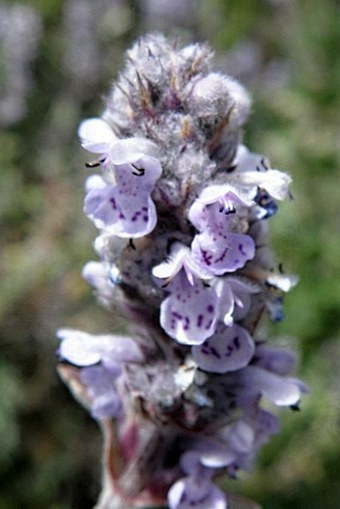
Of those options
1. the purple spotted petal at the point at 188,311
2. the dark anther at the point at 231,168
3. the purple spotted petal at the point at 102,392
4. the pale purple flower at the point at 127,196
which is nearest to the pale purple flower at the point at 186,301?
the purple spotted petal at the point at 188,311

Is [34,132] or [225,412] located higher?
[34,132]

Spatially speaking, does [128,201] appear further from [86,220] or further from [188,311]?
[86,220]

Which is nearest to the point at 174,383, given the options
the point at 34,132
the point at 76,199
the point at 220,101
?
the point at 220,101

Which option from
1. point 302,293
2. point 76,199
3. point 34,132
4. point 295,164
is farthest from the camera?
point 34,132

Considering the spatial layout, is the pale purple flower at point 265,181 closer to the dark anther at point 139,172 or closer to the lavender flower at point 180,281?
the lavender flower at point 180,281

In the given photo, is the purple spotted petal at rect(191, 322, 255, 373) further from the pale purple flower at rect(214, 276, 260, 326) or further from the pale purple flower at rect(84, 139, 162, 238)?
the pale purple flower at rect(84, 139, 162, 238)

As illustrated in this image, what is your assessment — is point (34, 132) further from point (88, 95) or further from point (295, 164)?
point (295, 164)

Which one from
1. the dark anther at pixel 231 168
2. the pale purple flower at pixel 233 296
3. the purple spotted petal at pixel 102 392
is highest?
the dark anther at pixel 231 168
